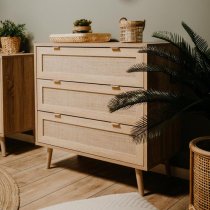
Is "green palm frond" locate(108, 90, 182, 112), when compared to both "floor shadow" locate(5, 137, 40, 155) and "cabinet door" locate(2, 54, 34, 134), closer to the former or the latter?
"cabinet door" locate(2, 54, 34, 134)

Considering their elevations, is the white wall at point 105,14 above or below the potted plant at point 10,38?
above

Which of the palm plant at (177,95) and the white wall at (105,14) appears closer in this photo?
the palm plant at (177,95)

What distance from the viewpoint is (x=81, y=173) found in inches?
108

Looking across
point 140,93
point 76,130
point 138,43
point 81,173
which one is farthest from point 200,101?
point 81,173

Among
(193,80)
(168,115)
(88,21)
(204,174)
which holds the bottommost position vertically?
(204,174)

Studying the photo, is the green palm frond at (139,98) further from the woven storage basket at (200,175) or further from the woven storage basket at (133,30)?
the woven storage basket at (133,30)

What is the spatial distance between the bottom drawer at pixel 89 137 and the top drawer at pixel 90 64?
27cm

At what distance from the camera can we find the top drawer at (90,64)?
7.49ft

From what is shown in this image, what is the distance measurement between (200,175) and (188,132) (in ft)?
2.20

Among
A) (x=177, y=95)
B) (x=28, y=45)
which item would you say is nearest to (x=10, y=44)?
(x=28, y=45)

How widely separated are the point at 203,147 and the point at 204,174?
20 centimetres

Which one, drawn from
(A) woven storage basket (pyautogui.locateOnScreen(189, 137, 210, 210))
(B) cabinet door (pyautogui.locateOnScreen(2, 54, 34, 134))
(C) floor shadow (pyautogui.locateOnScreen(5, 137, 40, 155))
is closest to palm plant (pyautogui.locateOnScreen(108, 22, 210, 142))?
(A) woven storage basket (pyautogui.locateOnScreen(189, 137, 210, 210))

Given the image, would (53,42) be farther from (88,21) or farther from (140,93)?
(140,93)

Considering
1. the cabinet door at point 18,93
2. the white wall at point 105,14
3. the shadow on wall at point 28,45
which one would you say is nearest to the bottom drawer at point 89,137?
the cabinet door at point 18,93
